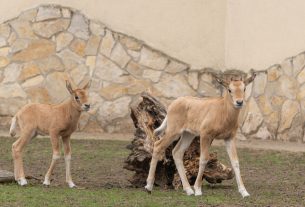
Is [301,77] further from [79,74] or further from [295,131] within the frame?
[79,74]

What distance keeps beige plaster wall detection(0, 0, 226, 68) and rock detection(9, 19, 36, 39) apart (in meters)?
0.16

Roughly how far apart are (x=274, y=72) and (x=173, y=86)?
2.04m

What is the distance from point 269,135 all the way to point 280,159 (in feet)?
6.83

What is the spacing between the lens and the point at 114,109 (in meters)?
17.5

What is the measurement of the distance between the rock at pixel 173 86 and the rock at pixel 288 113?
1.89 meters

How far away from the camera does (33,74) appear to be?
57.5ft

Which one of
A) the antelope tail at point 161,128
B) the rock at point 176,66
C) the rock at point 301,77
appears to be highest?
the antelope tail at point 161,128

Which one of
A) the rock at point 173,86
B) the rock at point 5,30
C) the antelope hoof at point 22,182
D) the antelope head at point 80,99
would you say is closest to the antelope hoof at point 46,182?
the antelope hoof at point 22,182

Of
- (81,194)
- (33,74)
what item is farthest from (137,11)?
(81,194)

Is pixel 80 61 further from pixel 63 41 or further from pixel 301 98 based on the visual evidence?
pixel 301 98

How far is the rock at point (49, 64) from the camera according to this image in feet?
57.5

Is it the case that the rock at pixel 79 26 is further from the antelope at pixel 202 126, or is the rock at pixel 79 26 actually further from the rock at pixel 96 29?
the antelope at pixel 202 126

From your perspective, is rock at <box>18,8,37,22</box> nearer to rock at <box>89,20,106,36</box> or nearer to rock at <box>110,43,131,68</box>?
rock at <box>89,20,106,36</box>

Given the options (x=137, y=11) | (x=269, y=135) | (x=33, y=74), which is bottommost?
(x=269, y=135)
